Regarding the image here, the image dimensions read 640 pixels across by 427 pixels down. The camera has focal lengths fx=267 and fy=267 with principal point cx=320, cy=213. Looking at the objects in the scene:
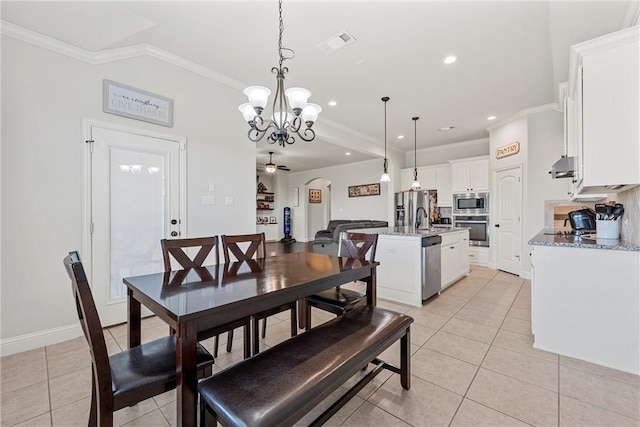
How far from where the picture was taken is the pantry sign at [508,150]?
487 cm

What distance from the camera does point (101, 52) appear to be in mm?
2604

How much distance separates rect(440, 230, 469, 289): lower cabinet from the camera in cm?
384

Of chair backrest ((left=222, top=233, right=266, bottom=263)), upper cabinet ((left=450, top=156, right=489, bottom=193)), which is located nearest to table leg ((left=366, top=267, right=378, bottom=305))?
chair backrest ((left=222, top=233, right=266, bottom=263))

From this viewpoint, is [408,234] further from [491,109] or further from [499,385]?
[491,109]

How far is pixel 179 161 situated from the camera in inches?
123

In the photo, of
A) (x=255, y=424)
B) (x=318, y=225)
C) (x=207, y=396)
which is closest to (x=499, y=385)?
(x=255, y=424)

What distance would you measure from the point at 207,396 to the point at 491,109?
219 inches

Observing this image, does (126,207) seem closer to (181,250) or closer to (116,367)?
(181,250)

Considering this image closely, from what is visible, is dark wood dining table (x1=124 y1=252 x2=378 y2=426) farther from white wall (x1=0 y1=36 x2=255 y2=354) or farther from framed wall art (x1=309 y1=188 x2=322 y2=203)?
framed wall art (x1=309 y1=188 x2=322 y2=203)

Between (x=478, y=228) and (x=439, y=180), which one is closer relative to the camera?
(x=478, y=228)

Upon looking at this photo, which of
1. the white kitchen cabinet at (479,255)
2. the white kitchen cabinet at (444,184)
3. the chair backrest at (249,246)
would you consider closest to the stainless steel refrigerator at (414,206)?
the white kitchen cabinet at (444,184)

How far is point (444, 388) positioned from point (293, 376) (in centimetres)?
122

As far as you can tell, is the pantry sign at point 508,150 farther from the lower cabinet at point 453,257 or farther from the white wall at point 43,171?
the white wall at point 43,171

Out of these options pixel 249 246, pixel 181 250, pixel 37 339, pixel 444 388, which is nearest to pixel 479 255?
pixel 444 388
